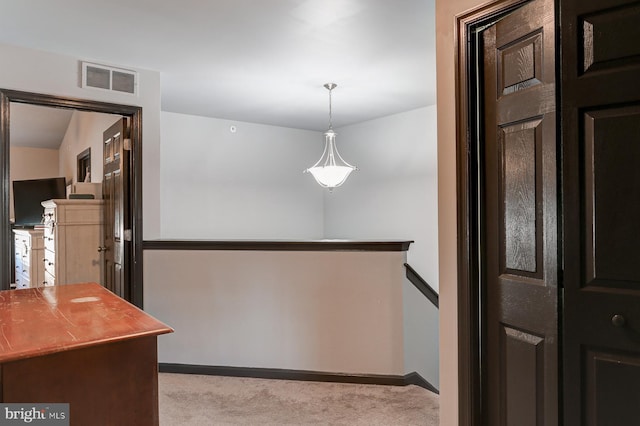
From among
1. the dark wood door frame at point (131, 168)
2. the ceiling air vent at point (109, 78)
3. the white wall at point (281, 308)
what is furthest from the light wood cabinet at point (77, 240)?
the ceiling air vent at point (109, 78)

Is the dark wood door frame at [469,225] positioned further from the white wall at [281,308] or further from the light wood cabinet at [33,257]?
the light wood cabinet at [33,257]

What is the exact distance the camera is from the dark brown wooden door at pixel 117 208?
3.58m

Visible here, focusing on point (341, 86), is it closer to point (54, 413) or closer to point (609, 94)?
point (609, 94)

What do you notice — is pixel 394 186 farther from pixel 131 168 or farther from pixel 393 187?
pixel 131 168

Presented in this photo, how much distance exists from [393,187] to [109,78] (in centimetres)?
333

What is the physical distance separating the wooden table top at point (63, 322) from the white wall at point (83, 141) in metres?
2.67

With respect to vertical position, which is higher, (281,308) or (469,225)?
(469,225)

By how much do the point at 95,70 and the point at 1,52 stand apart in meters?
0.58

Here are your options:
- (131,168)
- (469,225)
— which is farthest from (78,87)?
(469,225)

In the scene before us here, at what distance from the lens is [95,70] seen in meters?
3.34

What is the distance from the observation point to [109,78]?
339 centimetres

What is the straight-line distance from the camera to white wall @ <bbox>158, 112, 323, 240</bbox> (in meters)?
5.21

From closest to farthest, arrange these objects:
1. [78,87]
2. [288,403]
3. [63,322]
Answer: [63,322], [288,403], [78,87]

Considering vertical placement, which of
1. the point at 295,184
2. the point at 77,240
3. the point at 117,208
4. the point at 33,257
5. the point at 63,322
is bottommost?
the point at 33,257
